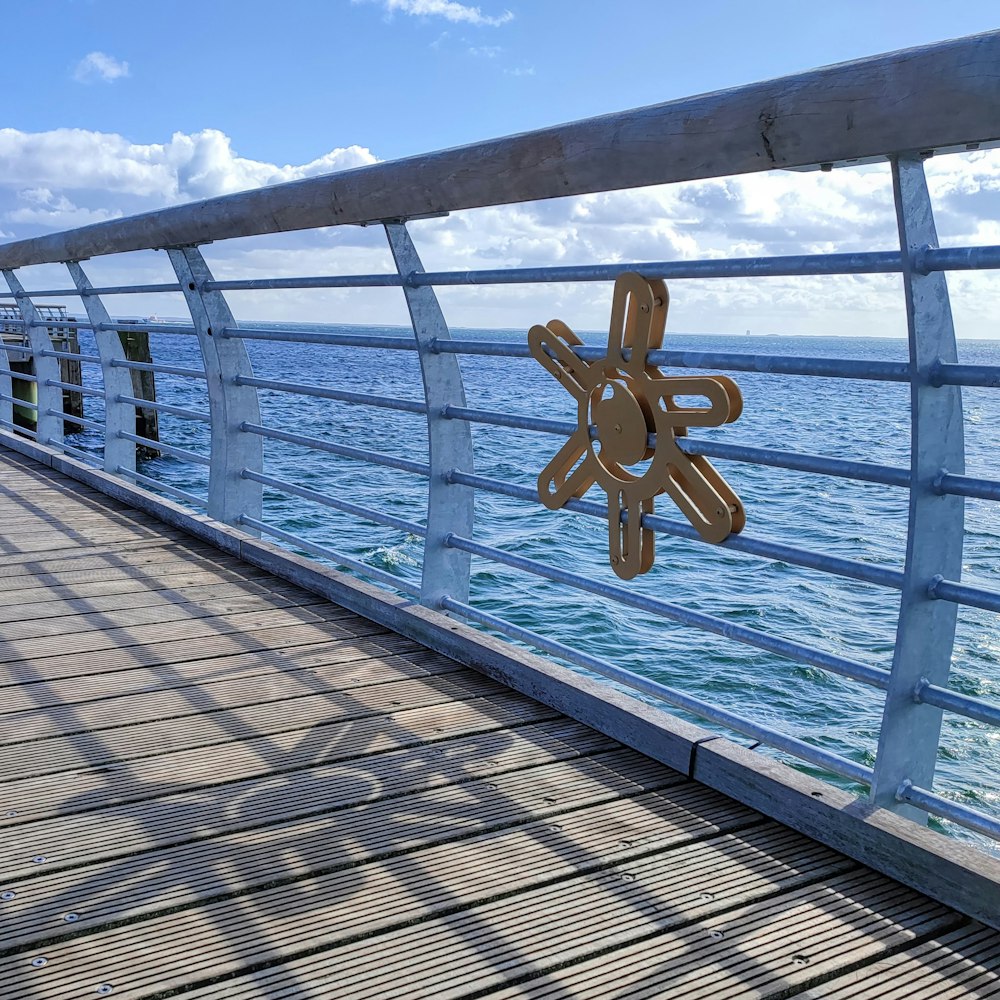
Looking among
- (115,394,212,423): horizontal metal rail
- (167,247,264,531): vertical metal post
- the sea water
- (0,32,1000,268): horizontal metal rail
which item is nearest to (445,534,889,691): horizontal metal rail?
the sea water

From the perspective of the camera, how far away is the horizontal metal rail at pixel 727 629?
185 centimetres

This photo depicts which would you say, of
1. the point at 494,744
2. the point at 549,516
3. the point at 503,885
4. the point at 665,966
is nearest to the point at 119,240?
the point at 494,744

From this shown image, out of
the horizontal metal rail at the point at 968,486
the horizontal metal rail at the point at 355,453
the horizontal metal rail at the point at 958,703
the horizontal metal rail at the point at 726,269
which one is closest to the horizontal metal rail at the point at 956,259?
the horizontal metal rail at the point at 726,269

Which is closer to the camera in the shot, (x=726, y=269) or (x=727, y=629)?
(x=726, y=269)

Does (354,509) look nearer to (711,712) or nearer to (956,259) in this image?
(711,712)

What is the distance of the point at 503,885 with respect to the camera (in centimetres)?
174

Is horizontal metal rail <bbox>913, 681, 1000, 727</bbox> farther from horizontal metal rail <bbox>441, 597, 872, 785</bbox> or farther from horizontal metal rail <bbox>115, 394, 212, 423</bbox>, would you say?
horizontal metal rail <bbox>115, 394, 212, 423</bbox>

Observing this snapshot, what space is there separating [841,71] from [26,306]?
18.8 ft

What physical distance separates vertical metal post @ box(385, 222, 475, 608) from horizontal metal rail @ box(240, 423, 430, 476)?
0.07 meters

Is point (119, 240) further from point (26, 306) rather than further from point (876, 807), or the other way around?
point (876, 807)

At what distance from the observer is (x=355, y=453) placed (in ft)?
10.6

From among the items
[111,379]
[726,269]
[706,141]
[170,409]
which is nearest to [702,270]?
[726,269]

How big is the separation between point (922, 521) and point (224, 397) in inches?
113

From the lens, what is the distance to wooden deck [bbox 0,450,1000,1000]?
1.52 meters
